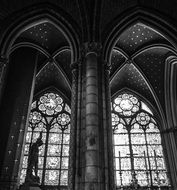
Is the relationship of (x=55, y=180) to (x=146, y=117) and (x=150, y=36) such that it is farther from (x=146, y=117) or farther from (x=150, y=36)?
(x=150, y=36)

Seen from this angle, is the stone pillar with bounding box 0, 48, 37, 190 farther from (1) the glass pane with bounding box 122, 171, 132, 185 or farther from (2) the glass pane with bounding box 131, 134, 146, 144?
(2) the glass pane with bounding box 131, 134, 146, 144

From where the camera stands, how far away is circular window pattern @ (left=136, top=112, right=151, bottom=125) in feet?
55.7

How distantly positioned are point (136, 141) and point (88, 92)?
8229 mm

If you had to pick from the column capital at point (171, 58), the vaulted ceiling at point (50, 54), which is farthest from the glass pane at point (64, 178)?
the column capital at point (171, 58)

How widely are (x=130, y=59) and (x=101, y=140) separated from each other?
761 cm

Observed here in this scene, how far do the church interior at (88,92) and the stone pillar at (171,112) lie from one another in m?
0.06

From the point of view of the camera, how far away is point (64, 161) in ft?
49.3

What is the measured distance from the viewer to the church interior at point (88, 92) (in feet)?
29.6

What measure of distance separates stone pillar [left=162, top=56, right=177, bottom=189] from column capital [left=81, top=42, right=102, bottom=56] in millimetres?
6092

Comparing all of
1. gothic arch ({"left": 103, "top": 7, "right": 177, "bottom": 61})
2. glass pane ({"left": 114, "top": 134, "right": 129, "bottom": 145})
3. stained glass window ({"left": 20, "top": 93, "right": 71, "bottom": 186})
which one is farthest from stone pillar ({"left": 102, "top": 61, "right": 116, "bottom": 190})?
glass pane ({"left": 114, "top": 134, "right": 129, "bottom": 145})

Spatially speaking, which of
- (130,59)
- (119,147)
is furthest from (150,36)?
(119,147)

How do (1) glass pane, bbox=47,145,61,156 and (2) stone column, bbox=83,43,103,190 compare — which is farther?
(1) glass pane, bbox=47,145,61,156

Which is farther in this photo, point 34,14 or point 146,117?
point 146,117

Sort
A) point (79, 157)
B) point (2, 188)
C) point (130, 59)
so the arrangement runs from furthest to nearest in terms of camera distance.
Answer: point (130, 59) < point (2, 188) < point (79, 157)
